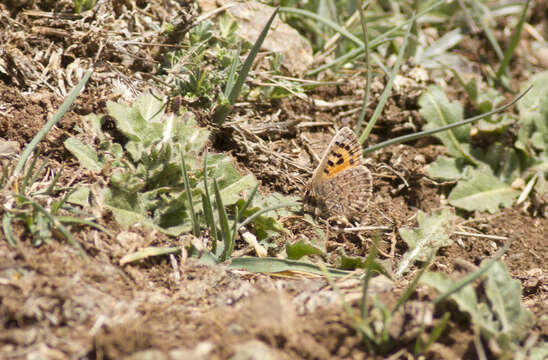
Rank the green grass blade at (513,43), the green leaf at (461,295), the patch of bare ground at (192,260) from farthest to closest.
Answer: the green grass blade at (513,43) → the green leaf at (461,295) → the patch of bare ground at (192,260)

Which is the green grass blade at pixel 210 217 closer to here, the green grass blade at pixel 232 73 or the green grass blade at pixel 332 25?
the green grass blade at pixel 232 73

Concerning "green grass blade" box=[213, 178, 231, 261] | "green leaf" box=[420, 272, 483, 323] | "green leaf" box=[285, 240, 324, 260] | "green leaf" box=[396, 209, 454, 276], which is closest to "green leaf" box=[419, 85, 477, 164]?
"green leaf" box=[396, 209, 454, 276]

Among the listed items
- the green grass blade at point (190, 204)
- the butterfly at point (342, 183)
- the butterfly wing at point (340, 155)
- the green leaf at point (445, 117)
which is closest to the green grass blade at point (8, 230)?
the green grass blade at point (190, 204)

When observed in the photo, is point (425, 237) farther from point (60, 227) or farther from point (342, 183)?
point (60, 227)

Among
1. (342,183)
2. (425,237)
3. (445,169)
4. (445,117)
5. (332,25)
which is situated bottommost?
(425,237)

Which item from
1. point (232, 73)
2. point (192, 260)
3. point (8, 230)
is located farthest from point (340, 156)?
point (8, 230)

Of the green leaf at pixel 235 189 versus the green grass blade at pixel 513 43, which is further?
the green grass blade at pixel 513 43

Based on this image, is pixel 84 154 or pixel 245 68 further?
pixel 245 68
